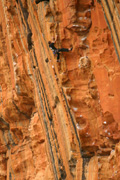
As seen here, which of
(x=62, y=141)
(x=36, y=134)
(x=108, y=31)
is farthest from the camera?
(x=36, y=134)

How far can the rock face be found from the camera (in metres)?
7.26

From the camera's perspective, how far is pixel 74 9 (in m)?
7.66

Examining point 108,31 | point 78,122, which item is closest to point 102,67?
point 108,31

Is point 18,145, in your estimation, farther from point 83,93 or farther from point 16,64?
point 83,93

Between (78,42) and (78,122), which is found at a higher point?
(78,42)

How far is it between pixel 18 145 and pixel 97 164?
4983mm

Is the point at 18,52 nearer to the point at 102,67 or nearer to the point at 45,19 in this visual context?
the point at 45,19

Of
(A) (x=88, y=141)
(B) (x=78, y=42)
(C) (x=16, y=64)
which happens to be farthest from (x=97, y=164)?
(C) (x=16, y=64)

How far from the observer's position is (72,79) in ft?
26.0

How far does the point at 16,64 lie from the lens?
425 inches

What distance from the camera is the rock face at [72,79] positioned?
23.8ft

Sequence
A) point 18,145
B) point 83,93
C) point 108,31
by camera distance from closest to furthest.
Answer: point 108,31 → point 83,93 → point 18,145

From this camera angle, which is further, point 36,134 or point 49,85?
point 36,134

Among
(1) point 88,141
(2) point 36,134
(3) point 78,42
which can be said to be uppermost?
(3) point 78,42
